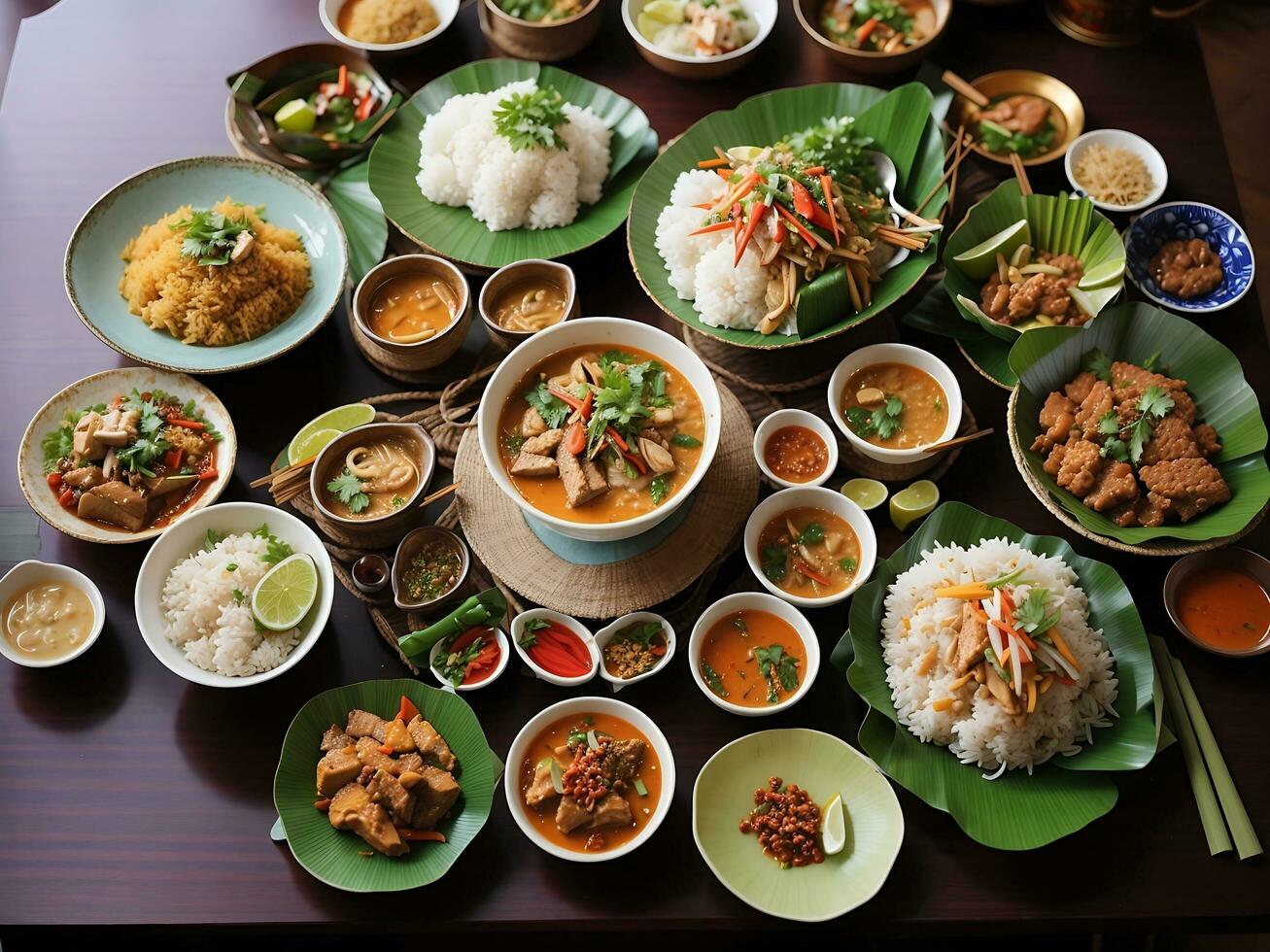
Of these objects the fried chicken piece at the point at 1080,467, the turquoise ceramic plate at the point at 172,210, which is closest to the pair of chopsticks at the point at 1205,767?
the fried chicken piece at the point at 1080,467

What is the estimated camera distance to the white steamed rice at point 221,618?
117 inches

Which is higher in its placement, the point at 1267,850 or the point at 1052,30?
the point at 1052,30

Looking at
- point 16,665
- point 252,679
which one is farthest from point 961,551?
point 16,665

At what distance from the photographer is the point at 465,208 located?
12.8ft

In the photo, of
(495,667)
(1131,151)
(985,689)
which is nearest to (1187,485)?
(985,689)

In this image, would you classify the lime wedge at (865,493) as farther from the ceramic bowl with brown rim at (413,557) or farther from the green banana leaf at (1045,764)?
the ceramic bowl with brown rim at (413,557)

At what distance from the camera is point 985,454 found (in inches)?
136

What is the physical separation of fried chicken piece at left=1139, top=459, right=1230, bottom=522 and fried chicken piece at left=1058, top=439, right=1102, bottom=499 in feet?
0.50

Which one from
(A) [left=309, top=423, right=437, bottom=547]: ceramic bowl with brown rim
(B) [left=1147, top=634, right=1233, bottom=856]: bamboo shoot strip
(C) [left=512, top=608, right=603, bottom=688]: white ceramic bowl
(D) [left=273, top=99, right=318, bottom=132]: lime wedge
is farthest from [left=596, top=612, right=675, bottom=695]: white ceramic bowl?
(D) [left=273, top=99, right=318, bottom=132]: lime wedge

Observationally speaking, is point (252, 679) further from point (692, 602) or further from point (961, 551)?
point (961, 551)

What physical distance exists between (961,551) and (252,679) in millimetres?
2086

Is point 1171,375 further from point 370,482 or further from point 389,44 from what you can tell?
point 389,44

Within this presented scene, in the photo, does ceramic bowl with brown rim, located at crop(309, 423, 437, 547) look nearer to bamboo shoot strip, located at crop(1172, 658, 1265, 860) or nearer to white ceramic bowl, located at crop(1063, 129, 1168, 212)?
bamboo shoot strip, located at crop(1172, 658, 1265, 860)

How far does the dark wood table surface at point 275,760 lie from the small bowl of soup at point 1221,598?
78 mm
